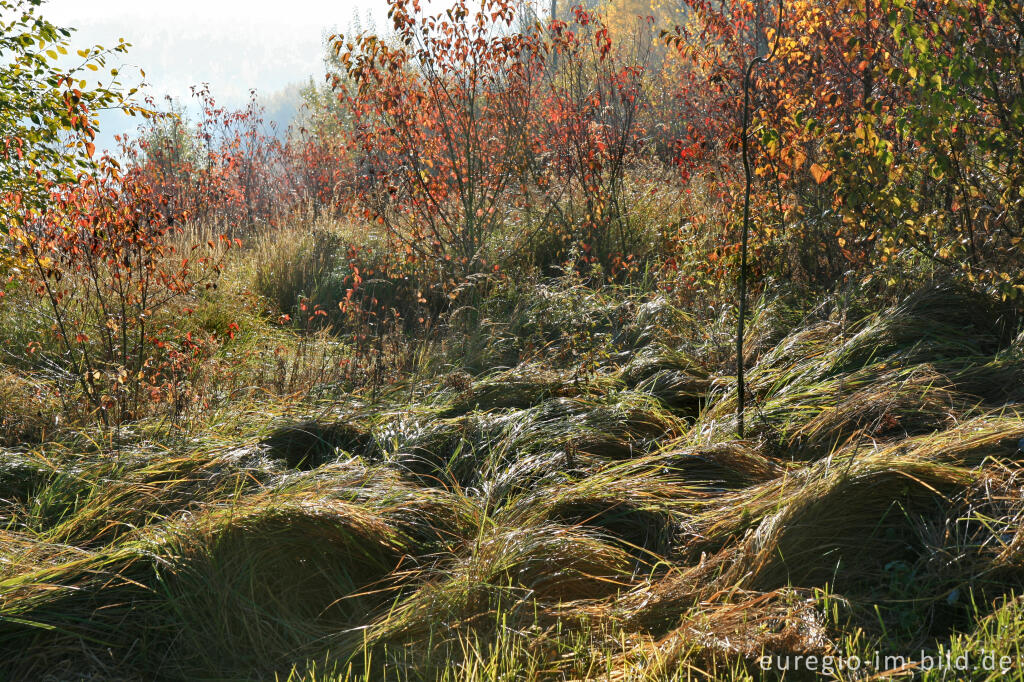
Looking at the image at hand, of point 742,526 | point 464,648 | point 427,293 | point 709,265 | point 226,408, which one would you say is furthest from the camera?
point 427,293

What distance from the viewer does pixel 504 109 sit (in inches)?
291

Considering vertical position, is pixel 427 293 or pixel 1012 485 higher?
pixel 427 293

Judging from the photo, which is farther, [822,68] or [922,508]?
[822,68]

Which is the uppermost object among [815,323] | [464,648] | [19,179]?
[19,179]

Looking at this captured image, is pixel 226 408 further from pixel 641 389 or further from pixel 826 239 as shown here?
pixel 826 239

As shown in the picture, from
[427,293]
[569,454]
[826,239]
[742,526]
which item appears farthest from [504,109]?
[742,526]

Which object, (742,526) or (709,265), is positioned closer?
(742,526)

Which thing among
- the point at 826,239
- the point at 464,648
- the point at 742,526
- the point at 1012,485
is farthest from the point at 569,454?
the point at 826,239

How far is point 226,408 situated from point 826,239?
13.4ft

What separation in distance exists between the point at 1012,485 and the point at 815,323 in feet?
7.46

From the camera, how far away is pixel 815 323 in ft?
15.5

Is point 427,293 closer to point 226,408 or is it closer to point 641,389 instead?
point 226,408

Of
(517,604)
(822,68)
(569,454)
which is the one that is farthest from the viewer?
(822,68)

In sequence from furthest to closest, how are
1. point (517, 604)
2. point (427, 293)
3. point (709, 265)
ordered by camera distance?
1. point (427, 293)
2. point (709, 265)
3. point (517, 604)
